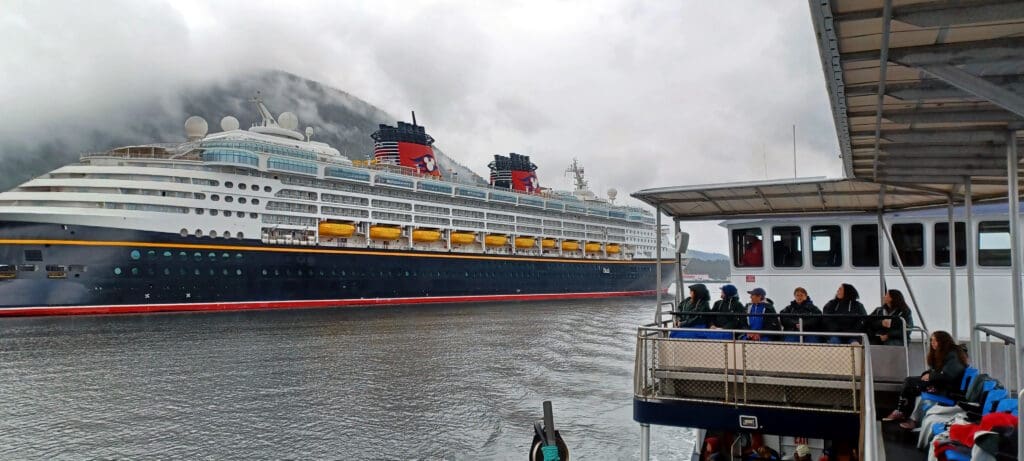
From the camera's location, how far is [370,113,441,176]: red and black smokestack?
60.0 m

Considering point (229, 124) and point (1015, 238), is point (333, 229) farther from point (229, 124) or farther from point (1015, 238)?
point (1015, 238)

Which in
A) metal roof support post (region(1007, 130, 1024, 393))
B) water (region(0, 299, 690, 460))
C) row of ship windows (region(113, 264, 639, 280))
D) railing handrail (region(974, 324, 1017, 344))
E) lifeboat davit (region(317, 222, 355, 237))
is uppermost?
lifeboat davit (region(317, 222, 355, 237))

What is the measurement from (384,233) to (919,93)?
48277 mm

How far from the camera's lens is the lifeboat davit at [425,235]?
54.2 metres

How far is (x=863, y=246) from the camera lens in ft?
40.2

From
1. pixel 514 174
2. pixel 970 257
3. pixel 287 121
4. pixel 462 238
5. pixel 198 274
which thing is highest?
pixel 287 121

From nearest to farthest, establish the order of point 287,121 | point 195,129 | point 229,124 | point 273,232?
point 273,232 < point 195,129 < point 229,124 < point 287,121

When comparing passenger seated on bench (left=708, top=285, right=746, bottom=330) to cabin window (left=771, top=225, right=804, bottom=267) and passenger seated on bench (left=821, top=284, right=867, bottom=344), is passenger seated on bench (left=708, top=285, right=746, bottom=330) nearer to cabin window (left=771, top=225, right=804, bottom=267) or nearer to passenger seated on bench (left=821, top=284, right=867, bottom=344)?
passenger seated on bench (left=821, top=284, right=867, bottom=344)

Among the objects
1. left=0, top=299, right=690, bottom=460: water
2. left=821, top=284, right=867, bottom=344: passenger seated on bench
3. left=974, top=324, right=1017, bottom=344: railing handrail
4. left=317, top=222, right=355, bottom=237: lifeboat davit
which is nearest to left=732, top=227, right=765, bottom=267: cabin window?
left=0, top=299, right=690, bottom=460: water

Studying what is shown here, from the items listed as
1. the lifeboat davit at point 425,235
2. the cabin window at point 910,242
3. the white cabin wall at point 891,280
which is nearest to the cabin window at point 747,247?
the white cabin wall at point 891,280

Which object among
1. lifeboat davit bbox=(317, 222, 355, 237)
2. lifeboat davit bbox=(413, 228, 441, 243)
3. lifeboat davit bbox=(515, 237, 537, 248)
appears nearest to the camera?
lifeboat davit bbox=(317, 222, 355, 237)

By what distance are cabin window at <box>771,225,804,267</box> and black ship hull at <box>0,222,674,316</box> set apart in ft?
116

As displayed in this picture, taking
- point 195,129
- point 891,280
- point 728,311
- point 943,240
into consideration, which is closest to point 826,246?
point 891,280

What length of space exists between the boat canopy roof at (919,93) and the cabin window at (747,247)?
4.05 m
